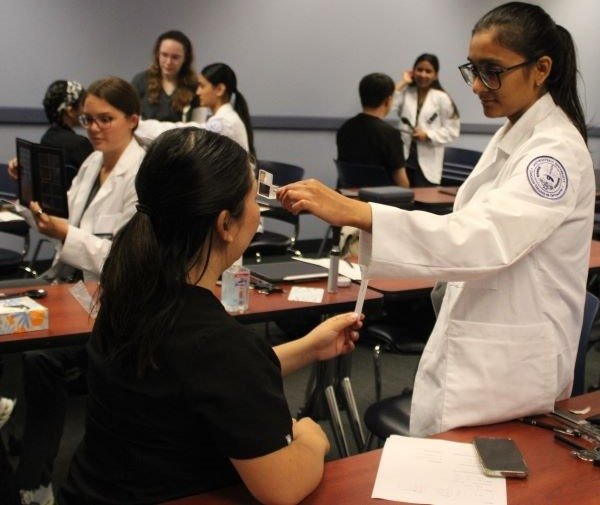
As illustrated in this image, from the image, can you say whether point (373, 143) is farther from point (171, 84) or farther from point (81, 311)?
point (81, 311)

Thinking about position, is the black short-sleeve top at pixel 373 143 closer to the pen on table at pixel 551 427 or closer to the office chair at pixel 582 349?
the office chair at pixel 582 349

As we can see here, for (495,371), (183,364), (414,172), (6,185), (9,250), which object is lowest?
(9,250)

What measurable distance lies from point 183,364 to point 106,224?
78.0 inches

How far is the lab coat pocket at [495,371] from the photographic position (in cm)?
152

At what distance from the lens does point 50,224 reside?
9.24 ft

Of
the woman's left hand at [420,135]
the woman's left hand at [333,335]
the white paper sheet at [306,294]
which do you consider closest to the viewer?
the woman's left hand at [333,335]

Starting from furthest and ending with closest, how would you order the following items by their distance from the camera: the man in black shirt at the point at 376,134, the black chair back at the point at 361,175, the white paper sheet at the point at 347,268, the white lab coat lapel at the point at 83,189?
the man in black shirt at the point at 376,134, the black chair back at the point at 361,175, the white lab coat lapel at the point at 83,189, the white paper sheet at the point at 347,268

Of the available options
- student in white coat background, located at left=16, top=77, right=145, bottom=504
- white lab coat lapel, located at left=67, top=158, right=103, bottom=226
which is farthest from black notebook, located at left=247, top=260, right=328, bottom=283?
white lab coat lapel, located at left=67, top=158, right=103, bottom=226

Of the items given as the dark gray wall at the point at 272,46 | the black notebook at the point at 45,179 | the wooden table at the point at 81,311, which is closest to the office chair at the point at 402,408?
the wooden table at the point at 81,311

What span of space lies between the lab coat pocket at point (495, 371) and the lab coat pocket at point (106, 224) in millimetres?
1820

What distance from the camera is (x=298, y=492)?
1.22m

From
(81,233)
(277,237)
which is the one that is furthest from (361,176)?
(81,233)

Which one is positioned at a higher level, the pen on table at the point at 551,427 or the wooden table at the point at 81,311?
the pen on table at the point at 551,427

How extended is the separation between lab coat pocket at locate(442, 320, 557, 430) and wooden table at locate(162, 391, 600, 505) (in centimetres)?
5
